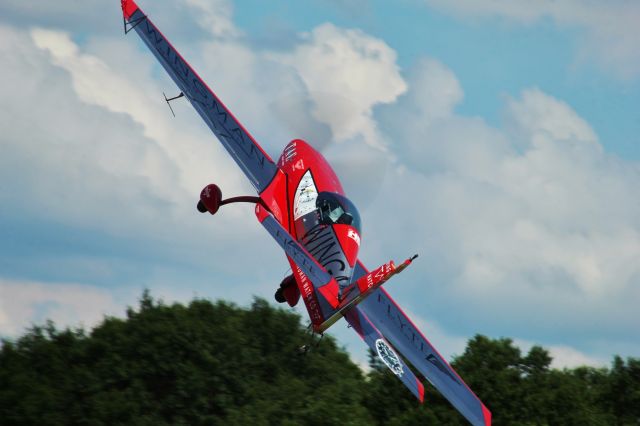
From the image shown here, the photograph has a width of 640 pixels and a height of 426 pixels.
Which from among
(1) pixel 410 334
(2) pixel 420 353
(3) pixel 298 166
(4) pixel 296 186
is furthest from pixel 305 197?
(2) pixel 420 353

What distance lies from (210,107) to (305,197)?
5.48 meters

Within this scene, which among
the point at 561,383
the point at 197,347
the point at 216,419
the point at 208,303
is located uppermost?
the point at 208,303

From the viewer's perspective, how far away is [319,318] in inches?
966

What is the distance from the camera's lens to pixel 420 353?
2806cm

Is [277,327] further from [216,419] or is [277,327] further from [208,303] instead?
[216,419]

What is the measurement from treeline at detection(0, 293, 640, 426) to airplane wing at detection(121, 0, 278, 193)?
26.9 feet

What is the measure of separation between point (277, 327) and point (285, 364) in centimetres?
207

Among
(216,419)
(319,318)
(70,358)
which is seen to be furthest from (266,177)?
(70,358)

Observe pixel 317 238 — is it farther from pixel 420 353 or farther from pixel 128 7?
pixel 128 7

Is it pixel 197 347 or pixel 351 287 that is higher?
pixel 197 347

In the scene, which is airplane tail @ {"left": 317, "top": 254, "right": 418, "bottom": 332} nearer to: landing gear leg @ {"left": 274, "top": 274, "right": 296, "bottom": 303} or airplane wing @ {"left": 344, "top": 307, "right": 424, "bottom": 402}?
airplane wing @ {"left": 344, "top": 307, "right": 424, "bottom": 402}

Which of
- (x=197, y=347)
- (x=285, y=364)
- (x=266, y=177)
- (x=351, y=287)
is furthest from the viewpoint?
(x=285, y=364)

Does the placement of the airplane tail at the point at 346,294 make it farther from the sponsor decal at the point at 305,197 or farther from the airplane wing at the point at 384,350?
the sponsor decal at the point at 305,197

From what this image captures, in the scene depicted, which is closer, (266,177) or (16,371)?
(266,177)
